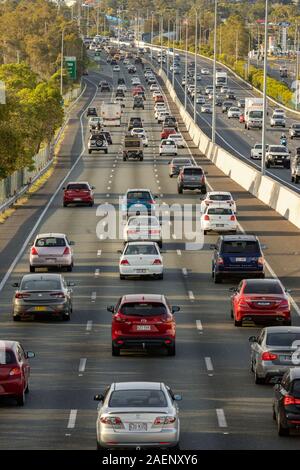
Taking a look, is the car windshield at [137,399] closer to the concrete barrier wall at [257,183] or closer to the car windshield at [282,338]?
the car windshield at [282,338]

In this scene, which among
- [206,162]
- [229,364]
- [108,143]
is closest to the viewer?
[229,364]

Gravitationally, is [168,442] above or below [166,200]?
above

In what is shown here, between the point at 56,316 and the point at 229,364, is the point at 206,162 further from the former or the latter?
the point at 229,364

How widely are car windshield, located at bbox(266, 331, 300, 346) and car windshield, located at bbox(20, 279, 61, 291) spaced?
11093 millimetres

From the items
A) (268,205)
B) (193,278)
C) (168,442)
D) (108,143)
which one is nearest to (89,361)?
(168,442)

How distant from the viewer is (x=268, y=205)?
7506cm

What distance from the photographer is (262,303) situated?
39.0 m

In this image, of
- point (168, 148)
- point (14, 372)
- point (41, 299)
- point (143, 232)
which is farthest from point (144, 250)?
point (168, 148)

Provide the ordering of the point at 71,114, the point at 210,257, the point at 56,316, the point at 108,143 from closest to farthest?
the point at 56,316, the point at 210,257, the point at 108,143, the point at 71,114

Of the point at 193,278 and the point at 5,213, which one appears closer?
the point at 193,278

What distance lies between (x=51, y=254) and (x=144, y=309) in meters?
16.7

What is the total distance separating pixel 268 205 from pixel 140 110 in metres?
104

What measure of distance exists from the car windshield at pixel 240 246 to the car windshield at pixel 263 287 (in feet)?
27.7

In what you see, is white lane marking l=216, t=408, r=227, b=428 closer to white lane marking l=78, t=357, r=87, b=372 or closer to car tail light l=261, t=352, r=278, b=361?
car tail light l=261, t=352, r=278, b=361
